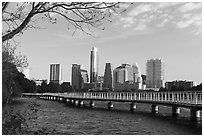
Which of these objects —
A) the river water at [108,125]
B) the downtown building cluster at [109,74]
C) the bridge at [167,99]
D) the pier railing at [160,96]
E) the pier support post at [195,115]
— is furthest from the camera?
the pier railing at [160,96]

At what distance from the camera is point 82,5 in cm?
302

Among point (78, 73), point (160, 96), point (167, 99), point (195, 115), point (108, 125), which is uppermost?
point (78, 73)

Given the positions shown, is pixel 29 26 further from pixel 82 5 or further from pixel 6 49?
pixel 6 49

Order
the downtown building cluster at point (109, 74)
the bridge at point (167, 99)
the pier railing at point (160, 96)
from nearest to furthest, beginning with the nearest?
the downtown building cluster at point (109, 74) → the bridge at point (167, 99) → the pier railing at point (160, 96)

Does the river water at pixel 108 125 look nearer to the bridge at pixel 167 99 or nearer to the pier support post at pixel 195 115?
the pier support post at pixel 195 115

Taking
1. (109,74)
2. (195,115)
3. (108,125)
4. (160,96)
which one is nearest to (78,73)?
(109,74)

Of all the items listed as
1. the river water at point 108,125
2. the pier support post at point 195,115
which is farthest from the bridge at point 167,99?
the river water at point 108,125

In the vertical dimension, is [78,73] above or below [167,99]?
above

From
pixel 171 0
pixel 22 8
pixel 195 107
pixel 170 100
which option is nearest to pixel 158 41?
pixel 171 0

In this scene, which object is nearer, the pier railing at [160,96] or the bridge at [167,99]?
the bridge at [167,99]

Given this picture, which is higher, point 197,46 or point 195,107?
point 197,46

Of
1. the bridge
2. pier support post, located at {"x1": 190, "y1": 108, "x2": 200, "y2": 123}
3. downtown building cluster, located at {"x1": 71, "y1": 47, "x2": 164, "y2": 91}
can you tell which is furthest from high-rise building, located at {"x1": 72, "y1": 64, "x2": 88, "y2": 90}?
pier support post, located at {"x1": 190, "y1": 108, "x2": 200, "y2": 123}

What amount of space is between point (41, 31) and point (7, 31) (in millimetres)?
347

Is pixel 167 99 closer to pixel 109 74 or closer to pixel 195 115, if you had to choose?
pixel 195 115
